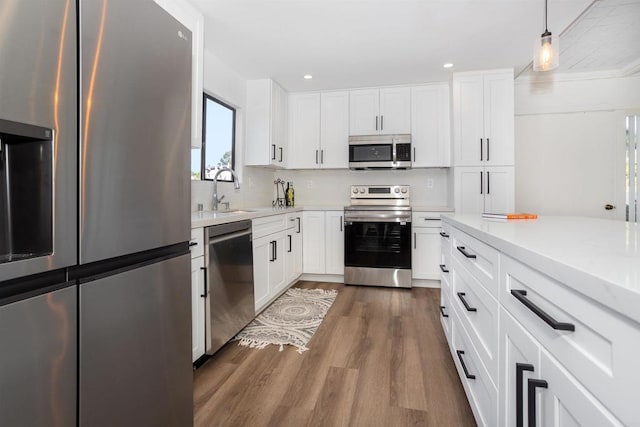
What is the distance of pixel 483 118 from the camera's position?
3.62m

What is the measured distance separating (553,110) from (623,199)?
1288 mm

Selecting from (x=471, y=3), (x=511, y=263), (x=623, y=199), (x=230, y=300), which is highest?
(x=471, y=3)

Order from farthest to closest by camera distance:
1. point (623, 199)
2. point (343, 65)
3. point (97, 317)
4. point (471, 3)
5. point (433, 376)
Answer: point (623, 199), point (343, 65), point (471, 3), point (433, 376), point (97, 317)

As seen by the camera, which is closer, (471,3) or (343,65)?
(471,3)

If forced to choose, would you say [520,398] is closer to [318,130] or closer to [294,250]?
[294,250]

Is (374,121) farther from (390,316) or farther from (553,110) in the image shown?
(390,316)

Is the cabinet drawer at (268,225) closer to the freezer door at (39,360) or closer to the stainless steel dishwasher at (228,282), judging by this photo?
the stainless steel dishwasher at (228,282)

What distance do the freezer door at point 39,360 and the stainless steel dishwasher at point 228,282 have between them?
1227mm

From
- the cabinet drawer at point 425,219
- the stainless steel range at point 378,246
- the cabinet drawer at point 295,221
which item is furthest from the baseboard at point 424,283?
the cabinet drawer at point 295,221

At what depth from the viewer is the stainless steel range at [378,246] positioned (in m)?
3.73

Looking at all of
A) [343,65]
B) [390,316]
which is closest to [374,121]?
[343,65]

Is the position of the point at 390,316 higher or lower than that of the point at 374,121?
lower

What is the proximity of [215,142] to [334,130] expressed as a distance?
158cm

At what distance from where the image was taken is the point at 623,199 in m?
3.80
